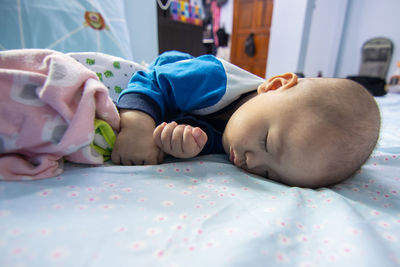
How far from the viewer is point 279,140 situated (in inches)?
19.7

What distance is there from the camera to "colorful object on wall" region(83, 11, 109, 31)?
1281 mm

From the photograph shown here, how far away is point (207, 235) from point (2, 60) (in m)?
0.48

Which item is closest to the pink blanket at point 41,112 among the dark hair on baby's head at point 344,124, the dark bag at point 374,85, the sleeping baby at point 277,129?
the sleeping baby at point 277,129

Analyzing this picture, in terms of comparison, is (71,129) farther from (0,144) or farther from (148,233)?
(148,233)

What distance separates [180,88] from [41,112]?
14.5 inches

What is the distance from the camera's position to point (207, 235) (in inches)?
11.7

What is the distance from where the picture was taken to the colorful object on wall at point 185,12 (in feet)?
7.20

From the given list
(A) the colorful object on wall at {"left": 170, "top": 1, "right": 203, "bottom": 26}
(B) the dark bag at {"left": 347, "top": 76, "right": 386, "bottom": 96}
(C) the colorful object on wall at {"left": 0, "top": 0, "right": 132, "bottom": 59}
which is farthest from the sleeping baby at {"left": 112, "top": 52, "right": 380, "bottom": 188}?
(B) the dark bag at {"left": 347, "top": 76, "right": 386, "bottom": 96}

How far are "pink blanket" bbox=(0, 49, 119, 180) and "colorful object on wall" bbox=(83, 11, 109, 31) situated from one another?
100cm

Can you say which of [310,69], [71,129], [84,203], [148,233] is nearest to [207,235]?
[148,233]

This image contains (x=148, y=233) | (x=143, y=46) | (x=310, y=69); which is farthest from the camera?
(x=310, y=69)

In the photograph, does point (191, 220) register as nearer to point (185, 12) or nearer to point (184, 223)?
point (184, 223)

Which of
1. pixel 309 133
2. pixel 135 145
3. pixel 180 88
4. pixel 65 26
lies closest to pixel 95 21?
pixel 65 26

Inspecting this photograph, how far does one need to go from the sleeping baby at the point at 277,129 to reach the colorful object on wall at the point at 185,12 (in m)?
1.82
